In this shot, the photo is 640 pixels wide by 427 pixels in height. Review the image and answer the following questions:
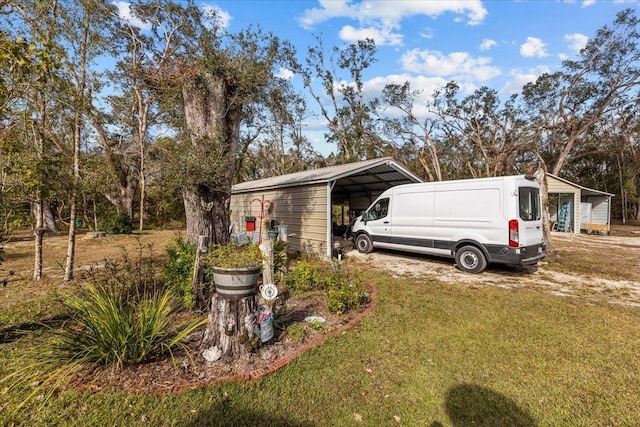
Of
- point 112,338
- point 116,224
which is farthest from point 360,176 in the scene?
point 116,224

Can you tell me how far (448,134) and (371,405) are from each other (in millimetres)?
27033

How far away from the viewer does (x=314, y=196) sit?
8.48 meters

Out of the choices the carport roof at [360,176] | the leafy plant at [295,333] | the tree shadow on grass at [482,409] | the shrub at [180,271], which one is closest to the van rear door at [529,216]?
the carport roof at [360,176]

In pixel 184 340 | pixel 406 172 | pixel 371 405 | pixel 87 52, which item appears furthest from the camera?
pixel 406 172

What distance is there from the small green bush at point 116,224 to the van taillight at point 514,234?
17228mm

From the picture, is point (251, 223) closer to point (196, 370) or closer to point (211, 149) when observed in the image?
point (211, 149)

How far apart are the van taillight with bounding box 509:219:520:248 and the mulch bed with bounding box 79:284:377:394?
4.73 meters

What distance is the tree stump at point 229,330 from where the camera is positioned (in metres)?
2.83

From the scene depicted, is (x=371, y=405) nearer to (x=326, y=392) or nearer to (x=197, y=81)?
(x=326, y=392)

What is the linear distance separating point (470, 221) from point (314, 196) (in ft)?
13.9

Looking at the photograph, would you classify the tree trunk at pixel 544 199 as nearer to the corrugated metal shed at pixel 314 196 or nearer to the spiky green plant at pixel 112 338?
the corrugated metal shed at pixel 314 196

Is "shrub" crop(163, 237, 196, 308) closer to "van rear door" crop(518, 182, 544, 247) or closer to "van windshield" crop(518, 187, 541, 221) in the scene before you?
"van rear door" crop(518, 182, 544, 247)

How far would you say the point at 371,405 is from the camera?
231 centimetres

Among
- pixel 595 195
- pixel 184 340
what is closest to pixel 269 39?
pixel 184 340
